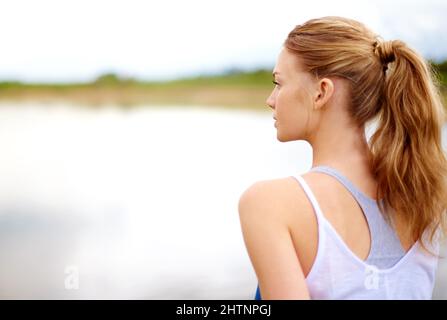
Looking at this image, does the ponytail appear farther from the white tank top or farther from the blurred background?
the blurred background

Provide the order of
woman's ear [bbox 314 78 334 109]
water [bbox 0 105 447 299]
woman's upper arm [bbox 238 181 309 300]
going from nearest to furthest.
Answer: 1. woman's upper arm [bbox 238 181 309 300]
2. woman's ear [bbox 314 78 334 109]
3. water [bbox 0 105 447 299]

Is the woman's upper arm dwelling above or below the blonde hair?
below

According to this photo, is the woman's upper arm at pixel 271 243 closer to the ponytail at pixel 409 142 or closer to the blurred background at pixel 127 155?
the ponytail at pixel 409 142

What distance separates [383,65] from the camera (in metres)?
0.96

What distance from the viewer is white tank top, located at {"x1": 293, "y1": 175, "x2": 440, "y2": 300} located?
848 mm

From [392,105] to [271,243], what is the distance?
1.03ft

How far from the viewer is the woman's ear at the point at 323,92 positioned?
92 cm

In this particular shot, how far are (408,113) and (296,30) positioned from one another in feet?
0.70

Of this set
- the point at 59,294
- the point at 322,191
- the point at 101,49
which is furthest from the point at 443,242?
the point at 101,49

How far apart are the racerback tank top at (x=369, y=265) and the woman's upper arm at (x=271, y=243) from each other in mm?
43

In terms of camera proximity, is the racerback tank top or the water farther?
the water

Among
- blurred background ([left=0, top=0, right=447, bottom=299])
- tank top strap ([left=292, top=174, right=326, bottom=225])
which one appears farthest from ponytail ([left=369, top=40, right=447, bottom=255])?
blurred background ([left=0, top=0, right=447, bottom=299])

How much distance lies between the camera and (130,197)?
341 centimetres

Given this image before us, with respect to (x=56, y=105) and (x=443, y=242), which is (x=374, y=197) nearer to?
(x=443, y=242)
